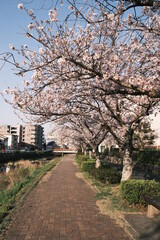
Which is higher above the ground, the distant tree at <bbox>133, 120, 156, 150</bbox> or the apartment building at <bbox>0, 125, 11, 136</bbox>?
the apartment building at <bbox>0, 125, 11, 136</bbox>

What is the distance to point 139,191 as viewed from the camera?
24.8 ft

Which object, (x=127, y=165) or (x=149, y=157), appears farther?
(x=149, y=157)

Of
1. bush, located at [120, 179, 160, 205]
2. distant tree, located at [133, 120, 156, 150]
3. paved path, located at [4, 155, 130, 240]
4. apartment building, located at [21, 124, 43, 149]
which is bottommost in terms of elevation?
paved path, located at [4, 155, 130, 240]

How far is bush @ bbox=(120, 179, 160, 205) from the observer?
24.7ft

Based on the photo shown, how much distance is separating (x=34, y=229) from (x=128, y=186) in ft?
12.0

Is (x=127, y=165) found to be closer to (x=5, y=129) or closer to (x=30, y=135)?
(x=30, y=135)

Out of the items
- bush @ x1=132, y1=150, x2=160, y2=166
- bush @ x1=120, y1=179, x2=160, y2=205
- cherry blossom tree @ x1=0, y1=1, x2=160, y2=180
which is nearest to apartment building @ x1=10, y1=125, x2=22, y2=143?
bush @ x1=132, y1=150, x2=160, y2=166

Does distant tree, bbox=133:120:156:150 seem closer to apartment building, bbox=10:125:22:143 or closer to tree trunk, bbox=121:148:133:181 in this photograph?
tree trunk, bbox=121:148:133:181

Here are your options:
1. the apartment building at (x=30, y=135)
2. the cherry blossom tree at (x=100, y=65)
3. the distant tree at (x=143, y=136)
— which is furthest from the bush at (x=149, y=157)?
the apartment building at (x=30, y=135)

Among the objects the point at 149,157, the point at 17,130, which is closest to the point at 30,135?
the point at 17,130

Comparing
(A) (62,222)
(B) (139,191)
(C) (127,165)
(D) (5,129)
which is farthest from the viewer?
(D) (5,129)

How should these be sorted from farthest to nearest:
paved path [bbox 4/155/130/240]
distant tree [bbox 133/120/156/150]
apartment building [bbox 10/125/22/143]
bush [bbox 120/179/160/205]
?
apartment building [bbox 10/125/22/143] → distant tree [bbox 133/120/156/150] → bush [bbox 120/179/160/205] → paved path [bbox 4/155/130/240]

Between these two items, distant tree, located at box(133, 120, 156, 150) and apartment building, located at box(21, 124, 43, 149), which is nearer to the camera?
distant tree, located at box(133, 120, 156, 150)

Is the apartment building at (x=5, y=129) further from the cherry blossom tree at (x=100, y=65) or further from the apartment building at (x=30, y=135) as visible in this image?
the cherry blossom tree at (x=100, y=65)
